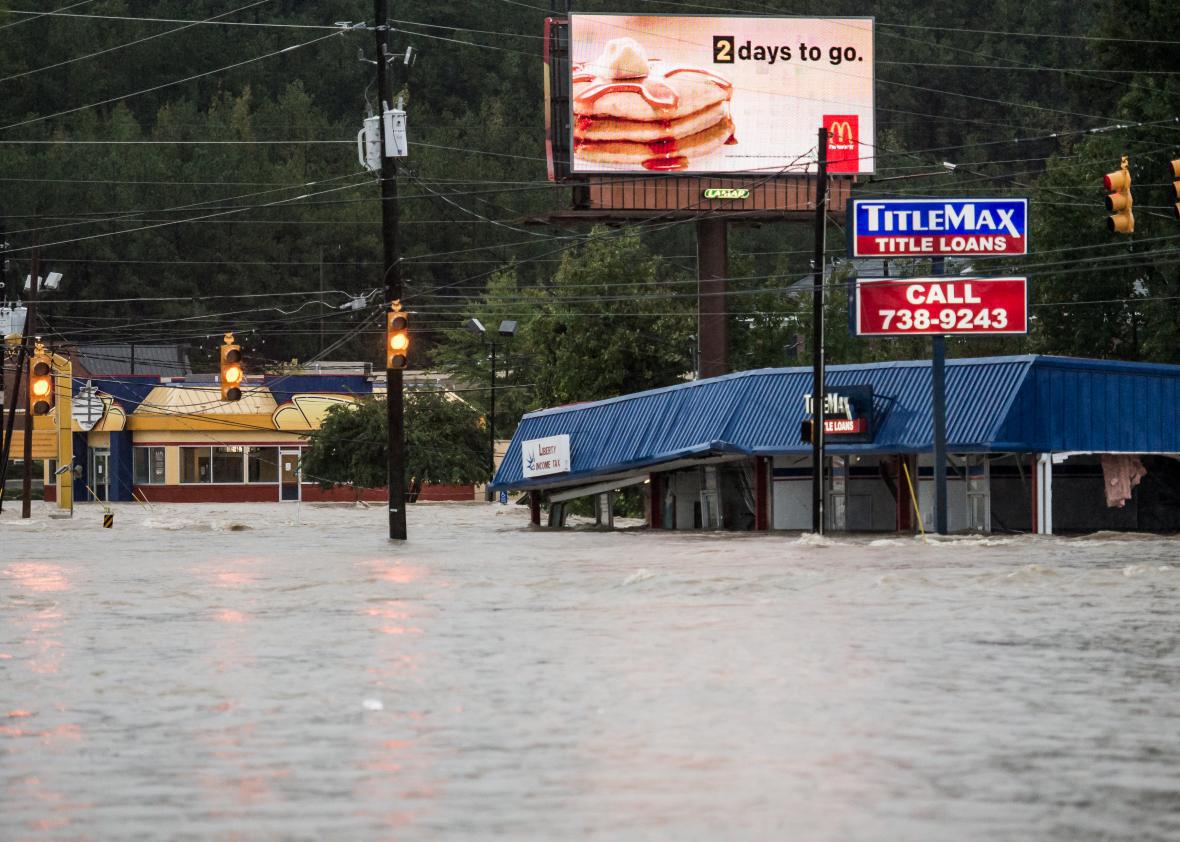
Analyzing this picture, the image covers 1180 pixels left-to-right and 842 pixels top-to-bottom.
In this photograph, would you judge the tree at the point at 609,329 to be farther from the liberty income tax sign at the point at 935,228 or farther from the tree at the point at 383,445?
the liberty income tax sign at the point at 935,228

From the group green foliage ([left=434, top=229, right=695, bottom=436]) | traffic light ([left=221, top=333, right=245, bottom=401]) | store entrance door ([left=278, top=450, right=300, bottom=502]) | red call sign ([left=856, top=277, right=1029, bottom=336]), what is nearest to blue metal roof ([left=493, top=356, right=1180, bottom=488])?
red call sign ([left=856, top=277, right=1029, bottom=336])

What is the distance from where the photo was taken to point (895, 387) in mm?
49062

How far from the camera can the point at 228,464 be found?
98.1 m

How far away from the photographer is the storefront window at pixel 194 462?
97625mm

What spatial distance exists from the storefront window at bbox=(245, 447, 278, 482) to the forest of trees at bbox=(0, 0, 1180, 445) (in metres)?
6.47

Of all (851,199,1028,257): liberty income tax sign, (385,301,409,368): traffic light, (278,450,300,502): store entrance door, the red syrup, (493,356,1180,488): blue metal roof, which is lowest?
(278,450,300,502): store entrance door

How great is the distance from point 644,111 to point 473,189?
236 ft

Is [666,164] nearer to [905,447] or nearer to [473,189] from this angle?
[905,447]

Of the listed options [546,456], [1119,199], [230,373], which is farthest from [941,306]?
[230,373]

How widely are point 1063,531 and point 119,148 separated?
290ft

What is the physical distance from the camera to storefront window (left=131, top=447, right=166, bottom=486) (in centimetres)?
9750

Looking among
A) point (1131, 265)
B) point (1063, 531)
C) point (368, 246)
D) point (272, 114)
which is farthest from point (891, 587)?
point (272, 114)

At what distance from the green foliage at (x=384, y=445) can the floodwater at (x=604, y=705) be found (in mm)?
55992

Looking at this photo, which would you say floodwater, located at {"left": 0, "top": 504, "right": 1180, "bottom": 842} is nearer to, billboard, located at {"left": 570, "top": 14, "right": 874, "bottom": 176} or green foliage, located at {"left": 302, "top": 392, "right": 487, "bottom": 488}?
billboard, located at {"left": 570, "top": 14, "right": 874, "bottom": 176}
